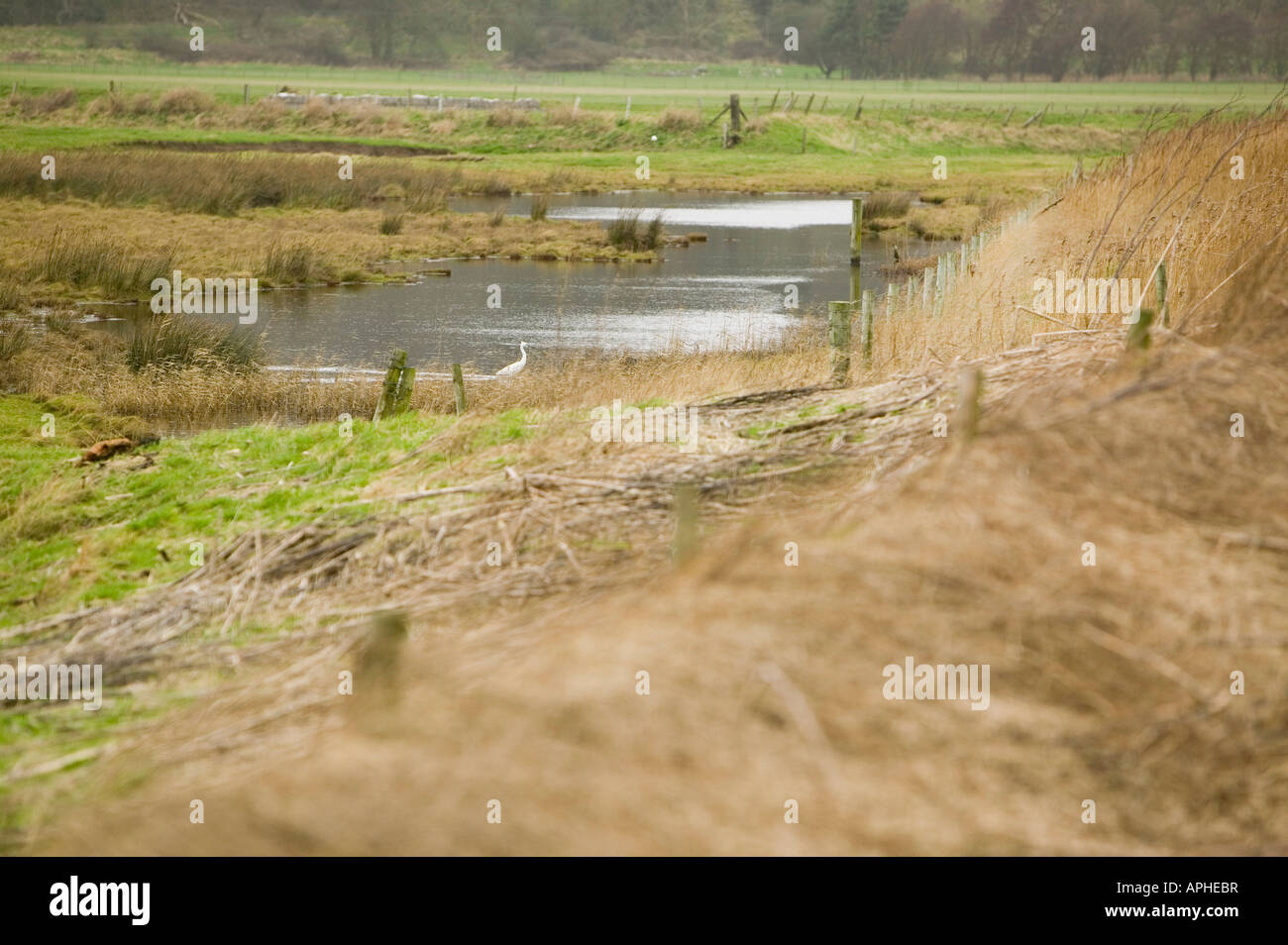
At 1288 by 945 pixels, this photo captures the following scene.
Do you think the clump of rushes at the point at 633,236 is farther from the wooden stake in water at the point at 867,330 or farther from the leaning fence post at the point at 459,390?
the wooden stake in water at the point at 867,330

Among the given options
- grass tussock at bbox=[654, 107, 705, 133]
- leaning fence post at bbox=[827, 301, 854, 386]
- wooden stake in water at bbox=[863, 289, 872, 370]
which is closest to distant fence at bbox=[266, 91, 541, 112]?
grass tussock at bbox=[654, 107, 705, 133]

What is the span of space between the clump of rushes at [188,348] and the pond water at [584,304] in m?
0.90

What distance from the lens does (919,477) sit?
211 inches

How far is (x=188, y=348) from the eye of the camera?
1830 cm

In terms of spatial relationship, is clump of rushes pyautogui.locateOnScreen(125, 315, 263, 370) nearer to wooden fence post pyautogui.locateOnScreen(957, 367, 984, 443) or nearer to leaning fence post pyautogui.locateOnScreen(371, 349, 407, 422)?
leaning fence post pyautogui.locateOnScreen(371, 349, 407, 422)

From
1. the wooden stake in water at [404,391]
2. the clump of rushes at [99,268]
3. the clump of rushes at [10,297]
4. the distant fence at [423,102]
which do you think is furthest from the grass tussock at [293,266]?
the distant fence at [423,102]

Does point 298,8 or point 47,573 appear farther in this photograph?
point 298,8

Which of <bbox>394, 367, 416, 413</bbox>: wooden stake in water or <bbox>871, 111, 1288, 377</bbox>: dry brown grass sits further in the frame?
<bbox>394, 367, 416, 413</bbox>: wooden stake in water

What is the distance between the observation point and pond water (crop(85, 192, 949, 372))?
21234 millimetres

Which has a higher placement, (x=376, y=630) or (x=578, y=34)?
(x=578, y=34)

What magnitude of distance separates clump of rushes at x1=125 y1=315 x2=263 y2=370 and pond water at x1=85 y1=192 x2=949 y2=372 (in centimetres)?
90
